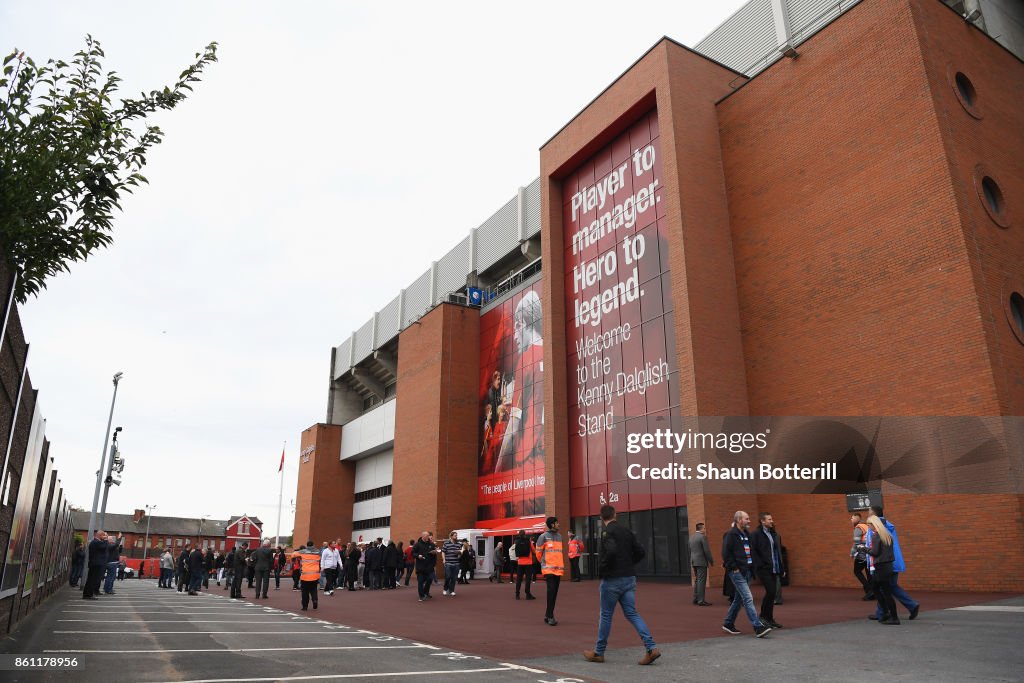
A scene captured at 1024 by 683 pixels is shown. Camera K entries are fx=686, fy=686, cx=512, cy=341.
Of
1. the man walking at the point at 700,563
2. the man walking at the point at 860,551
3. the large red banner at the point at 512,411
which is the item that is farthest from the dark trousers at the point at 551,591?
the large red banner at the point at 512,411

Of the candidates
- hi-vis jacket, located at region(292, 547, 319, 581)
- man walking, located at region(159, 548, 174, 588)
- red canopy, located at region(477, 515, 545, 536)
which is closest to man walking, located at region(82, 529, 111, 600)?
hi-vis jacket, located at region(292, 547, 319, 581)

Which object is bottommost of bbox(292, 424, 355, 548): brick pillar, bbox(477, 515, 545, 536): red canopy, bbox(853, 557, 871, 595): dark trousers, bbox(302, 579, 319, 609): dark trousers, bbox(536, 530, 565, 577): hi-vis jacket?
bbox(302, 579, 319, 609): dark trousers

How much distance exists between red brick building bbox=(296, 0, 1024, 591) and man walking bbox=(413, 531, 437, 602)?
760 cm

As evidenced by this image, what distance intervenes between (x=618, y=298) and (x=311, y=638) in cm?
1829

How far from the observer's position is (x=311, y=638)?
9672 millimetres

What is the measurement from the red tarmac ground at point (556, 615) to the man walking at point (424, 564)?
0.36 m

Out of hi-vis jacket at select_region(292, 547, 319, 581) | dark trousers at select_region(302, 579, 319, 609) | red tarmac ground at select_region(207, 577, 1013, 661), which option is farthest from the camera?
dark trousers at select_region(302, 579, 319, 609)

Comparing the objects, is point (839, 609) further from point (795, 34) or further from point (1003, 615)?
point (795, 34)

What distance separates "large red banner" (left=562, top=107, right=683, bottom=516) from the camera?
2348 cm

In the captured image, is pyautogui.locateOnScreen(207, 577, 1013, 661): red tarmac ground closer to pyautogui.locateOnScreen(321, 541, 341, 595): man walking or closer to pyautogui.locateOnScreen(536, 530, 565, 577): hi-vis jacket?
pyautogui.locateOnScreen(536, 530, 565, 577): hi-vis jacket

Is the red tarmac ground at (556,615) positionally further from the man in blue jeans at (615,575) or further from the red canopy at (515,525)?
the red canopy at (515,525)

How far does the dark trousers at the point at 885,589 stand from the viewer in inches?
370

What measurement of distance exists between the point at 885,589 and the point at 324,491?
50.6 meters

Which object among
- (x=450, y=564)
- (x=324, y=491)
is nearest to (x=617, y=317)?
(x=450, y=564)
